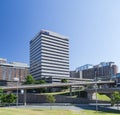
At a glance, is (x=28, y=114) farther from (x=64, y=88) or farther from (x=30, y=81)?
(x=64, y=88)

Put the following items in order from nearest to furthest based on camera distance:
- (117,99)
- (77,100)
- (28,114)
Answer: (28,114), (117,99), (77,100)

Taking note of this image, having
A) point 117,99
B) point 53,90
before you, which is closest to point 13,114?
point 117,99

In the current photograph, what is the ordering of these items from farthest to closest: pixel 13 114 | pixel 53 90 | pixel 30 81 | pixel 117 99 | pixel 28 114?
pixel 53 90 → pixel 30 81 → pixel 117 99 → pixel 28 114 → pixel 13 114

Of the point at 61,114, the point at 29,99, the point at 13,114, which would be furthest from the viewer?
the point at 29,99

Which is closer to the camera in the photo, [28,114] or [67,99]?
[28,114]

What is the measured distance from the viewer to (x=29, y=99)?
152 metres

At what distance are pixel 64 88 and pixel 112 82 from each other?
126ft

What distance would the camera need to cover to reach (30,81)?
167m

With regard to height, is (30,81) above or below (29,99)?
above

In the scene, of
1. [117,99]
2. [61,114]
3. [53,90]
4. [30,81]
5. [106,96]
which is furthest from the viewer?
[53,90]

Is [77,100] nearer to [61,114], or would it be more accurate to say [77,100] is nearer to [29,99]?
[29,99]

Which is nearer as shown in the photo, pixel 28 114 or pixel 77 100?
pixel 28 114

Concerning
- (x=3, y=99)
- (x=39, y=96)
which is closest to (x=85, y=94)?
(x=39, y=96)

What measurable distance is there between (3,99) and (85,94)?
196 feet
